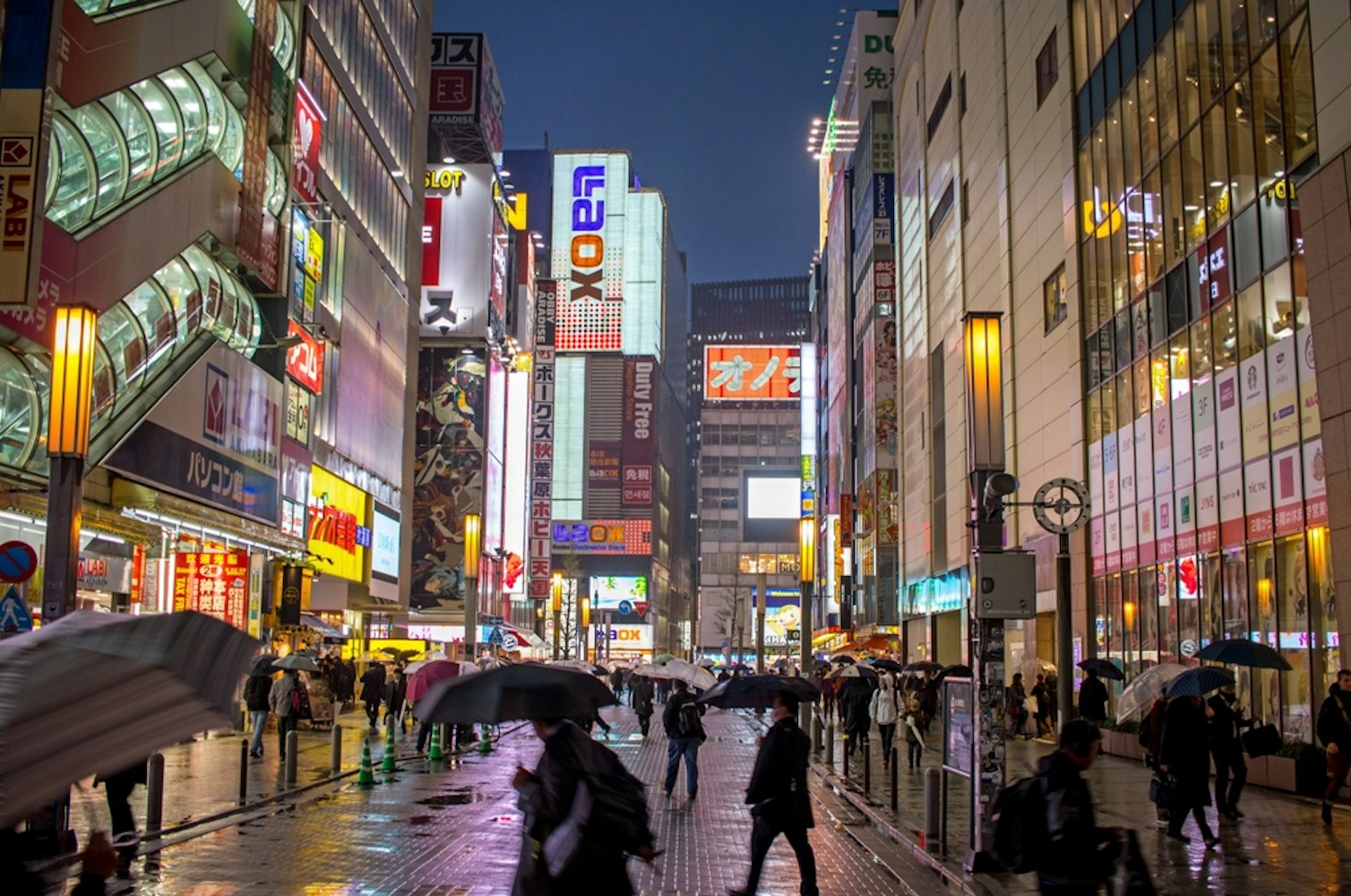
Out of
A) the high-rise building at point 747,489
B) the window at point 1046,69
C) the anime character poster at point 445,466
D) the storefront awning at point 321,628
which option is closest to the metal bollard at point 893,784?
the window at point 1046,69

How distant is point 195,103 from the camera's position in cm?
3139

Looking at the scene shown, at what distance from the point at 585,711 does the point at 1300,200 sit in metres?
18.6

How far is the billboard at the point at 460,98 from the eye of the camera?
280ft

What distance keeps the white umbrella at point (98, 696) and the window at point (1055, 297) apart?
1389 inches

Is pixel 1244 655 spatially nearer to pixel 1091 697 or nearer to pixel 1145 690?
pixel 1145 690

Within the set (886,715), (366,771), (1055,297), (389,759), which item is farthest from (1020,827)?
(1055,297)

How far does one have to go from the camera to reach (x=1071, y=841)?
7105 millimetres

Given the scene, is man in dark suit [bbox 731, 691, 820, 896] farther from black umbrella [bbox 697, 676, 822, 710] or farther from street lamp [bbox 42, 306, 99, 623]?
street lamp [bbox 42, 306, 99, 623]

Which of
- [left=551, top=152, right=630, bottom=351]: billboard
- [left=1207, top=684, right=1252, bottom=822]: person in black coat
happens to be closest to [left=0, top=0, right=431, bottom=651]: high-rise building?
[left=1207, top=684, right=1252, bottom=822]: person in black coat

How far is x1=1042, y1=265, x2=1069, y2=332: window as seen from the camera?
3875 centimetres

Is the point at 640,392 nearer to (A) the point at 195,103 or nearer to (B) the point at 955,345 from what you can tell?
(B) the point at 955,345

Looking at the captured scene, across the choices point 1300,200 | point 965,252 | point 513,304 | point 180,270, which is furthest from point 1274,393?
point 513,304

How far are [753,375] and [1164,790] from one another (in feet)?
548

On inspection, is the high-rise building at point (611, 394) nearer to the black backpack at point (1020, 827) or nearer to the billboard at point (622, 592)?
the billboard at point (622, 592)
